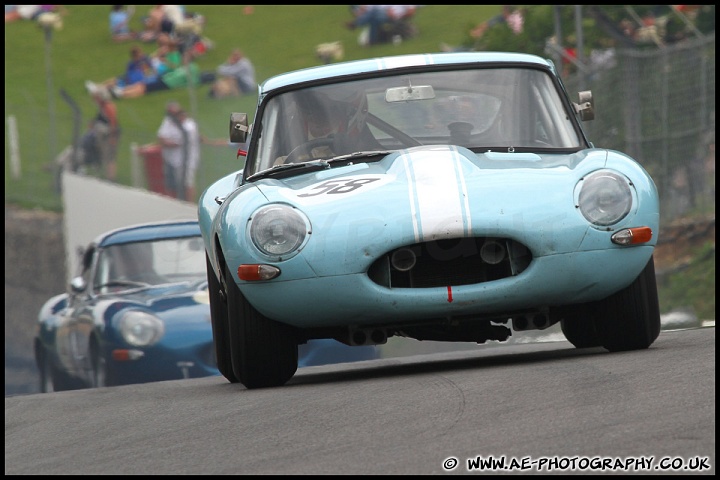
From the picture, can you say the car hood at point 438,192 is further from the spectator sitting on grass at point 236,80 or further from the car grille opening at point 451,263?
the spectator sitting on grass at point 236,80

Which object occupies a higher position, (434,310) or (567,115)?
(567,115)

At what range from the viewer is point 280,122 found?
793 cm

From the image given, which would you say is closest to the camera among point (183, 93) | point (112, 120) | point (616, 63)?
point (616, 63)

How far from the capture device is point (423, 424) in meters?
5.08

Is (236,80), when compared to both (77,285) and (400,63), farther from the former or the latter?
(400,63)

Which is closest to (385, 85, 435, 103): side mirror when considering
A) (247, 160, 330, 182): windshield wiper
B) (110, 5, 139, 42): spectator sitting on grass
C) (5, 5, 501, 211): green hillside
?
(247, 160, 330, 182): windshield wiper

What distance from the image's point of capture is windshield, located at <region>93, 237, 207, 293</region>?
12.0 metres

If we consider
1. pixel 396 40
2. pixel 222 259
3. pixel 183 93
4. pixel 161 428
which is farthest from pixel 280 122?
pixel 396 40

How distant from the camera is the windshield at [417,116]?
7652 mm

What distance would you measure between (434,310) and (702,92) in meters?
8.44

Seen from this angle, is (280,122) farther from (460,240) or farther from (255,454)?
(255,454)

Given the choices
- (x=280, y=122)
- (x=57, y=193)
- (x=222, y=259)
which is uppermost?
(x=280, y=122)

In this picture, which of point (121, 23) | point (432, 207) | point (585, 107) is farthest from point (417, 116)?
point (121, 23)

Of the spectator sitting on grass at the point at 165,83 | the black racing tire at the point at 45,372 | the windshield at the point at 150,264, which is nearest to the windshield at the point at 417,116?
the windshield at the point at 150,264
